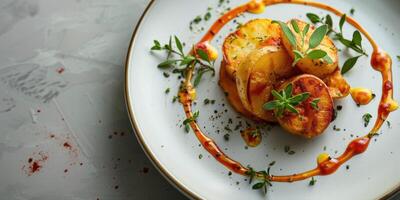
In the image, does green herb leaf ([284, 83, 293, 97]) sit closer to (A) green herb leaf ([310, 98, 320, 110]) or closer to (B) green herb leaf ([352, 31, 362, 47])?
(A) green herb leaf ([310, 98, 320, 110])

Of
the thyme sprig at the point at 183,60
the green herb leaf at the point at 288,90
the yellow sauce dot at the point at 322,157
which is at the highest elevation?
the green herb leaf at the point at 288,90

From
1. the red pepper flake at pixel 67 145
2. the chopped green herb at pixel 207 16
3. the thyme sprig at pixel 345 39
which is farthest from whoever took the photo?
the chopped green herb at pixel 207 16

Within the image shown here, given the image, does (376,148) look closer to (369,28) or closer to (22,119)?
(369,28)

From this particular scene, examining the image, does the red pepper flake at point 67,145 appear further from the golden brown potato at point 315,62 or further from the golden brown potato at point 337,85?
the golden brown potato at point 337,85

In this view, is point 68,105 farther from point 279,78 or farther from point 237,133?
point 279,78

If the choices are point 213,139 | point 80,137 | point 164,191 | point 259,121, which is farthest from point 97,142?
point 259,121

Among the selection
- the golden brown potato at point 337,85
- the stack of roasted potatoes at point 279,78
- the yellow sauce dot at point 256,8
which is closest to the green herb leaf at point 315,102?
the stack of roasted potatoes at point 279,78

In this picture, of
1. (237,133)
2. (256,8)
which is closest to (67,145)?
(237,133)
